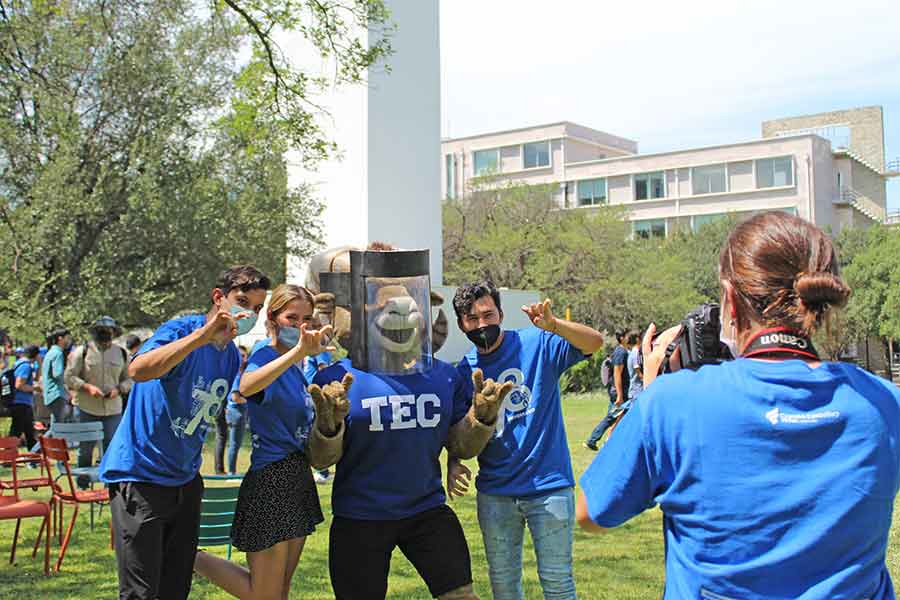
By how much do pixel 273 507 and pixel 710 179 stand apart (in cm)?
6583

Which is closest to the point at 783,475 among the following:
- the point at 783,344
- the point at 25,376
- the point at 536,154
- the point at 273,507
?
the point at 783,344

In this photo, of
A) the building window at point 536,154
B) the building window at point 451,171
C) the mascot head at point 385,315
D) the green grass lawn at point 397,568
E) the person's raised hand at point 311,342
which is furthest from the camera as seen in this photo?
the building window at point 451,171

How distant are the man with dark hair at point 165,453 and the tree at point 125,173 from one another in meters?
11.8

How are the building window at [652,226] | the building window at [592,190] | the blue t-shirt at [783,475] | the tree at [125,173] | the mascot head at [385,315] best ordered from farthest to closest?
the building window at [592,190] < the building window at [652,226] < the tree at [125,173] < the mascot head at [385,315] < the blue t-shirt at [783,475]

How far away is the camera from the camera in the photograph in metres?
2.12

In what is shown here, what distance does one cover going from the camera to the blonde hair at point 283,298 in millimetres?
4652

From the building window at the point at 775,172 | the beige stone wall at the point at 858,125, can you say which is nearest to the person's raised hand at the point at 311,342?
the building window at the point at 775,172

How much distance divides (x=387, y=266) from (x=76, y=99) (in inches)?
611

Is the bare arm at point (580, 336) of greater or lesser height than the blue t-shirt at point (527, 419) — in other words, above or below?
above

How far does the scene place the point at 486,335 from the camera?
4602 millimetres

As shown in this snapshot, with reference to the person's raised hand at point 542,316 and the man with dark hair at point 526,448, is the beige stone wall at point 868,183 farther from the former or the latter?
the person's raised hand at point 542,316

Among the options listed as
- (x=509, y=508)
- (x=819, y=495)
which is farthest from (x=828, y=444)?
(x=509, y=508)

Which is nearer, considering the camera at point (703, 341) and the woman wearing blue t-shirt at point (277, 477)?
the camera at point (703, 341)

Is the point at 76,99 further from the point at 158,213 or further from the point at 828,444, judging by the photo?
the point at 828,444
